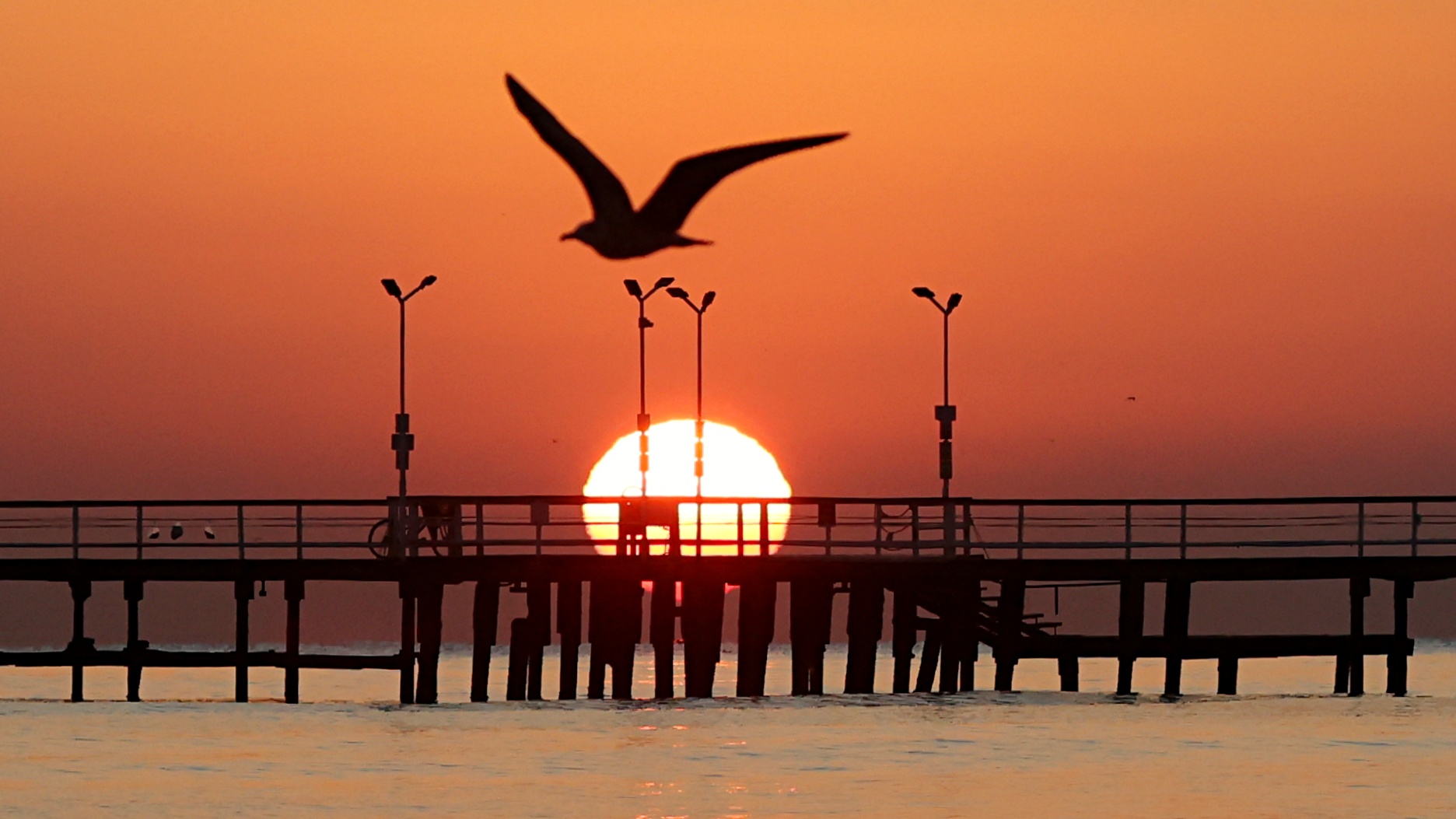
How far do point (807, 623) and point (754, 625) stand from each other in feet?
5.55

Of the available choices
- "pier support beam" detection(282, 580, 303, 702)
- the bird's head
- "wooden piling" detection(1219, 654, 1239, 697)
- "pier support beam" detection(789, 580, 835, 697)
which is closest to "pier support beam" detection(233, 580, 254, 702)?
"pier support beam" detection(282, 580, 303, 702)

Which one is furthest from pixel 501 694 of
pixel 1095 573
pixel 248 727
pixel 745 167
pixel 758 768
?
pixel 745 167

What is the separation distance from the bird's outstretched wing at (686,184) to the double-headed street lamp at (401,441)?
27.7 m

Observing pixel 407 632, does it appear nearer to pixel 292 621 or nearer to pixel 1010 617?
pixel 292 621

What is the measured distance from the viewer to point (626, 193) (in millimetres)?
18656

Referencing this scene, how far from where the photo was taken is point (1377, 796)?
38312 mm

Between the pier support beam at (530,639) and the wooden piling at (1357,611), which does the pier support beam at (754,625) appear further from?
the wooden piling at (1357,611)

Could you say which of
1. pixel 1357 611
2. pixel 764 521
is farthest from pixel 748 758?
pixel 1357 611

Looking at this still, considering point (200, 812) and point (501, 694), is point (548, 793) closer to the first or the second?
point (200, 812)

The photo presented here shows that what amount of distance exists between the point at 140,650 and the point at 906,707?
13.7 metres

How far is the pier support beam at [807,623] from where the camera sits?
161 feet

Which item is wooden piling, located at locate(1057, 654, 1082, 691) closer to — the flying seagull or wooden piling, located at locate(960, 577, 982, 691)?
wooden piling, located at locate(960, 577, 982, 691)

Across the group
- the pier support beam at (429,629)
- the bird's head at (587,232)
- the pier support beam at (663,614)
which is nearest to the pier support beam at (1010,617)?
the pier support beam at (663,614)

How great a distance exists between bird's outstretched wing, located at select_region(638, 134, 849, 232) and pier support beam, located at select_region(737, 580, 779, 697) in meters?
29.1
